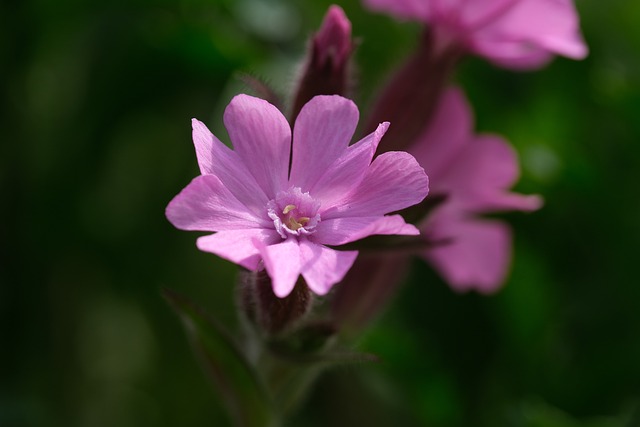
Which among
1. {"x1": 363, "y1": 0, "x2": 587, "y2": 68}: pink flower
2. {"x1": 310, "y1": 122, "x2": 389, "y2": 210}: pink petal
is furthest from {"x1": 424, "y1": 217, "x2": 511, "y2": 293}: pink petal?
{"x1": 310, "y1": 122, "x2": 389, "y2": 210}: pink petal

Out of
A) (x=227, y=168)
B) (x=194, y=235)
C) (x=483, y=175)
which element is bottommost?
(x=194, y=235)

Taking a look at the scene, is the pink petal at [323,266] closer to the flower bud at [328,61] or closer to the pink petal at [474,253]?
the flower bud at [328,61]

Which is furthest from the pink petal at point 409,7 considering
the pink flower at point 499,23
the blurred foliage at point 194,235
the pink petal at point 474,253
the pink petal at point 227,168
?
the pink petal at point 227,168

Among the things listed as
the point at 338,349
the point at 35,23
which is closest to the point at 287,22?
the point at 35,23

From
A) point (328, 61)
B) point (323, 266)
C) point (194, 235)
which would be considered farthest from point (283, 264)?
point (194, 235)

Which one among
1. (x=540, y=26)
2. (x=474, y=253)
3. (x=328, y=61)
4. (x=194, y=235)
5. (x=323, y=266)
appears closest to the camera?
(x=323, y=266)

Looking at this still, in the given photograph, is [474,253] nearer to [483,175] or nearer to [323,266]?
[483,175]
